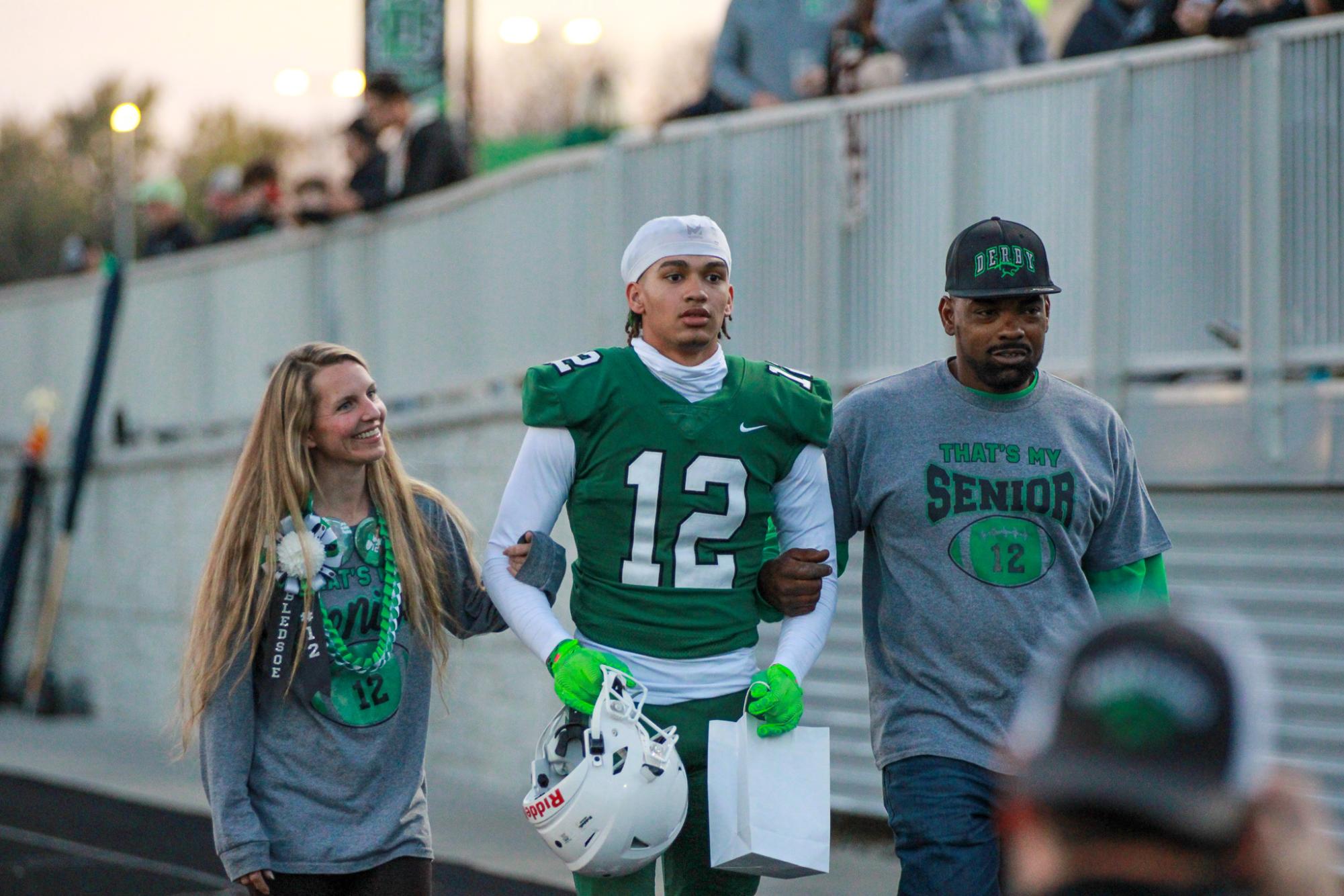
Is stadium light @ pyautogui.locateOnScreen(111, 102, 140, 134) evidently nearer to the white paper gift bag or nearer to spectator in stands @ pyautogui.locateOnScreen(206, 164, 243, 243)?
spectator in stands @ pyautogui.locateOnScreen(206, 164, 243, 243)

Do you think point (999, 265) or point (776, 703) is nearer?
point (776, 703)

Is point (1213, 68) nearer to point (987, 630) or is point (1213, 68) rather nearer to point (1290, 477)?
point (1290, 477)

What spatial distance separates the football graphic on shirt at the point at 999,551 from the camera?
4516 mm

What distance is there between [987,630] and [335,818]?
1.62 meters

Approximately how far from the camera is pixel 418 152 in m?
12.4

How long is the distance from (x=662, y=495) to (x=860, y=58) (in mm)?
5611

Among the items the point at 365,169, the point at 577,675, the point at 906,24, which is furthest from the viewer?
the point at 365,169

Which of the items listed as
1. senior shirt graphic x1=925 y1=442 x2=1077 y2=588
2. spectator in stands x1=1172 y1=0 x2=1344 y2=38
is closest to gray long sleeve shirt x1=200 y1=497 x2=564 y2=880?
senior shirt graphic x1=925 y1=442 x2=1077 y2=588

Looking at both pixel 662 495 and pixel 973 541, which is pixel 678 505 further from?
pixel 973 541

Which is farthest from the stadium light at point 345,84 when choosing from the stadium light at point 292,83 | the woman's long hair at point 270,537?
the woman's long hair at point 270,537

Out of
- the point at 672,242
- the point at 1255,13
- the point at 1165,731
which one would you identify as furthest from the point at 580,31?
the point at 1165,731

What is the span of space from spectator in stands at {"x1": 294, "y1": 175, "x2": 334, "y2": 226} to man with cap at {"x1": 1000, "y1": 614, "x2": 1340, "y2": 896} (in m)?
11.8

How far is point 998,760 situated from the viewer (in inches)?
177

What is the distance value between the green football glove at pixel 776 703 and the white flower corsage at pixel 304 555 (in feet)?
3.52
